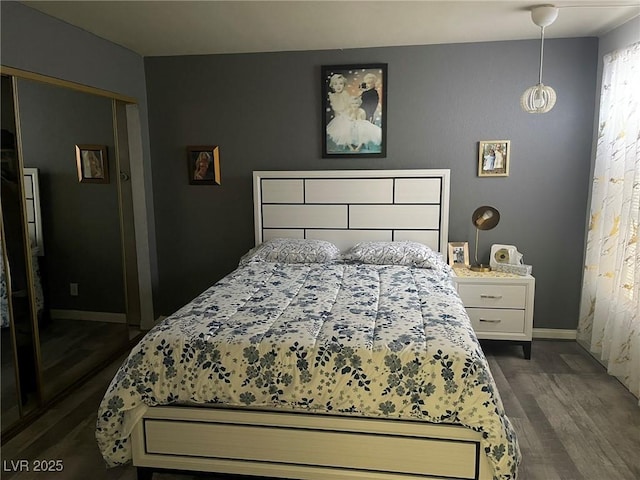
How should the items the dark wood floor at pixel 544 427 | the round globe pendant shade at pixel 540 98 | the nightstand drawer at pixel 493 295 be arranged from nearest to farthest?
the dark wood floor at pixel 544 427 → the round globe pendant shade at pixel 540 98 → the nightstand drawer at pixel 493 295

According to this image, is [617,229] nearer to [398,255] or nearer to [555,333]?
[555,333]

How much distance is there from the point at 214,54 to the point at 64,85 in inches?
52.6

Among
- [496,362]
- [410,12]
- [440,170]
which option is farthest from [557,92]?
[496,362]

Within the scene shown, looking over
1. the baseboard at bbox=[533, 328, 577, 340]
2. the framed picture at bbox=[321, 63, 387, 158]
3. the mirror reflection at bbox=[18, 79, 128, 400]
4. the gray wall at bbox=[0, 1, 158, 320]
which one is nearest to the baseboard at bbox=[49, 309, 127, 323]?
the mirror reflection at bbox=[18, 79, 128, 400]

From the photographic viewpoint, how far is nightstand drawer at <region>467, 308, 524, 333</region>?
3.67 m

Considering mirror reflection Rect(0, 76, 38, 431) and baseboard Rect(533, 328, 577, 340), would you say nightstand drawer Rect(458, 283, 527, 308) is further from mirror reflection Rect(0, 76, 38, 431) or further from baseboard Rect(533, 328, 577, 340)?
mirror reflection Rect(0, 76, 38, 431)

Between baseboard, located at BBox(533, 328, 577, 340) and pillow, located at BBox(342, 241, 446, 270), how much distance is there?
3.63 feet

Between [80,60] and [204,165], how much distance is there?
125 centimetres

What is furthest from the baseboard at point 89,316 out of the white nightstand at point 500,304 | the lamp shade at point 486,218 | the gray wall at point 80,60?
the lamp shade at point 486,218

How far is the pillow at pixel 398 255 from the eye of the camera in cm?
354

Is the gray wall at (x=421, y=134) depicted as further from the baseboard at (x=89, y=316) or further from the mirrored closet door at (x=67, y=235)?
the baseboard at (x=89, y=316)

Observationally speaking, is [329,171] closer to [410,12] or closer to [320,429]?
[410,12]

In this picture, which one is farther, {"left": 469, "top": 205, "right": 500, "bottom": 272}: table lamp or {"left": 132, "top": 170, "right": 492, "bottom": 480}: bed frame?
{"left": 469, "top": 205, "right": 500, "bottom": 272}: table lamp

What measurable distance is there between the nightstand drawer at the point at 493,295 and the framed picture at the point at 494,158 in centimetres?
91
